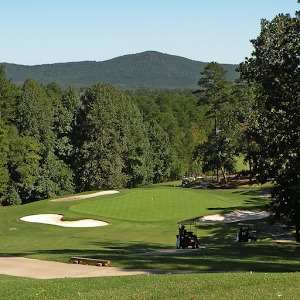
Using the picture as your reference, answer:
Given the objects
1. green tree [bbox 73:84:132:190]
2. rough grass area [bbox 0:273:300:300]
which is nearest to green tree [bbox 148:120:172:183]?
green tree [bbox 73:84:132:190]

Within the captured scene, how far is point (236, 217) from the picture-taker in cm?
3916

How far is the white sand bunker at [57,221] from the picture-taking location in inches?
1522

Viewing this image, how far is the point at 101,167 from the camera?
71625mm

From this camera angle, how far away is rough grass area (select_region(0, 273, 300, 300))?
1334 centimetres

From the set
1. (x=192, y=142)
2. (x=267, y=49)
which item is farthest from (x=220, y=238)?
(x=192, y=142)

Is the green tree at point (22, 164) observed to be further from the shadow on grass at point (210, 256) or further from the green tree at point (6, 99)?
the shadow on grass at point (210, 256)

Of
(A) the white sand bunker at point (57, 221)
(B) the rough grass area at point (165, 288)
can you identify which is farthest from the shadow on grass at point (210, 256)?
(A) the white sand bunker at point (57, 221)

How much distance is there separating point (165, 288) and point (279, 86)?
10845 mm

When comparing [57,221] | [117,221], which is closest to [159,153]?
[57,221]

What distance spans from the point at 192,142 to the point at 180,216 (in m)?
80.0

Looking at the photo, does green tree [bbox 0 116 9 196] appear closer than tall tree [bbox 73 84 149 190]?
Yes

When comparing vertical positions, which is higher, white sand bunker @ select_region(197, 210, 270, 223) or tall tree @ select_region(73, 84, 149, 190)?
tall tree @ select_region(73, 84, 149, 190)

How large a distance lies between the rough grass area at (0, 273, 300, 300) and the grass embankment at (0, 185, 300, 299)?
0.09 feet

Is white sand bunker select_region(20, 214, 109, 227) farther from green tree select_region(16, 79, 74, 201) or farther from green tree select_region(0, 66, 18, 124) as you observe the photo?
green tree select_region(0, 66, 18, 124)
